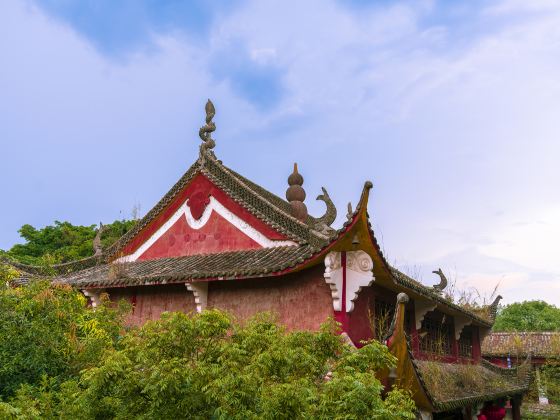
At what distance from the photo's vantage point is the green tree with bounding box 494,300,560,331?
2157 inches

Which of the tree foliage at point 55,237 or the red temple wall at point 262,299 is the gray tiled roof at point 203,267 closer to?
the red temple wall at point 262,299

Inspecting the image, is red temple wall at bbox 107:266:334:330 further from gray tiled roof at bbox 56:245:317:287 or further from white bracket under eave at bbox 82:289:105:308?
white bracket under eave at bbox 82:289:105:308

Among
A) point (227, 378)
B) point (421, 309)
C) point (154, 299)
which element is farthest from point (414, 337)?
point (227, 378)

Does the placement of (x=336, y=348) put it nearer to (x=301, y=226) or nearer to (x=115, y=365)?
(x=115, y=365)

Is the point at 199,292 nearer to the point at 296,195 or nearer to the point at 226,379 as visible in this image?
the point at 296,195

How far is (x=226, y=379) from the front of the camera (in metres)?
4.63

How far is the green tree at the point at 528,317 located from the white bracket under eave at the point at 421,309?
4779 centimetres

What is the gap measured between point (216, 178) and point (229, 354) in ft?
25.1

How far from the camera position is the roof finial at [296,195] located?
45.1 ft

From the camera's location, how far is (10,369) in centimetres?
764

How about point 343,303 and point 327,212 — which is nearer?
point 343,303

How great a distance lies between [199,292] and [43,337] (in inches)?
120

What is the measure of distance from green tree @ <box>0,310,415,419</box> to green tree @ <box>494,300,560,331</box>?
54598 mm

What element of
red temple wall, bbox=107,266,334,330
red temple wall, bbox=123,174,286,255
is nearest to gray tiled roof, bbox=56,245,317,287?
red temple wall, bbox=107,266,334,330
